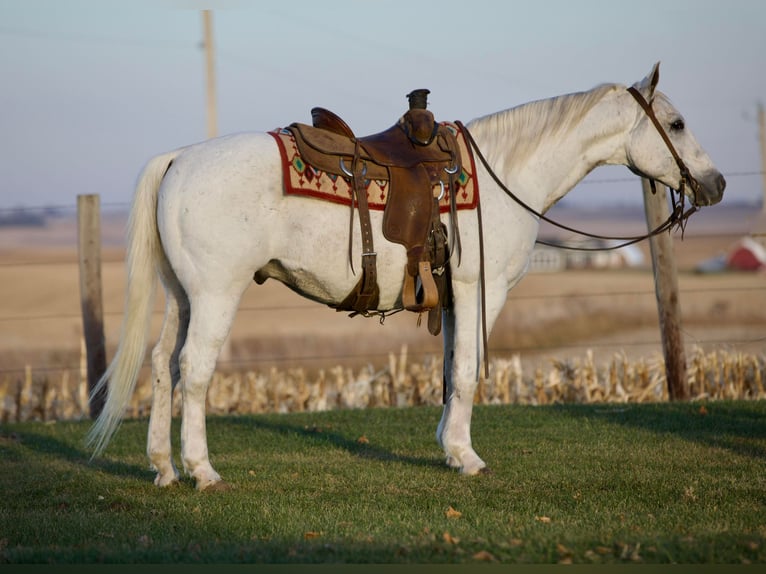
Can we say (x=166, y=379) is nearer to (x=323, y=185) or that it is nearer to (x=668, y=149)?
(x=323, y=185)

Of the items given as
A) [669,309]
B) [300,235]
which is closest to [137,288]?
[300,235]

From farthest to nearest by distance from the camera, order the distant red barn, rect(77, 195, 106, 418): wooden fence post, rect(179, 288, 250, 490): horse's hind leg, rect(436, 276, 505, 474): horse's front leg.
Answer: the distant red barn < rect(77, 195, 106, 418): wooden fence post < rect(436, 276, 505, 474): horse's front leg < rect(179, 288, 250, 490): horse's hind leg

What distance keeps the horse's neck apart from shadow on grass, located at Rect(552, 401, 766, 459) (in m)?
2.34

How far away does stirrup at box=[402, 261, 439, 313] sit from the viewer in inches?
243

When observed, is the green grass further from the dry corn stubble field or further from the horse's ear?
the dry corn stubble field

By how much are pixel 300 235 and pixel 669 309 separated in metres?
5.39

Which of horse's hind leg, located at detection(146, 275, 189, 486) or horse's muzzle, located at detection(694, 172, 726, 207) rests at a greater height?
horse's muzzle, located at detection(694, 172, 726, 207)

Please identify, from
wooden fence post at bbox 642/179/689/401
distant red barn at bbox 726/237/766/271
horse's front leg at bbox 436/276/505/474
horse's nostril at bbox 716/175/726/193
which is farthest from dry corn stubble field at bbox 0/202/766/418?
horse's front leg at bbox 436/276/505/474

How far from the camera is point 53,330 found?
2809cm

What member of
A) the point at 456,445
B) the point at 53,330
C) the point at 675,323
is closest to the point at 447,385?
the point at 456,445

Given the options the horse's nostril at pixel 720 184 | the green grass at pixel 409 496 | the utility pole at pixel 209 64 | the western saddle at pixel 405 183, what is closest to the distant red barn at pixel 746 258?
the utility pole at pixel 209 64

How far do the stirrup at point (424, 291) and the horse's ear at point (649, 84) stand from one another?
1.99 metres

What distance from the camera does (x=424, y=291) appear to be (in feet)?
20.2

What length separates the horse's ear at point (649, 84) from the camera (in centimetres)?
662
